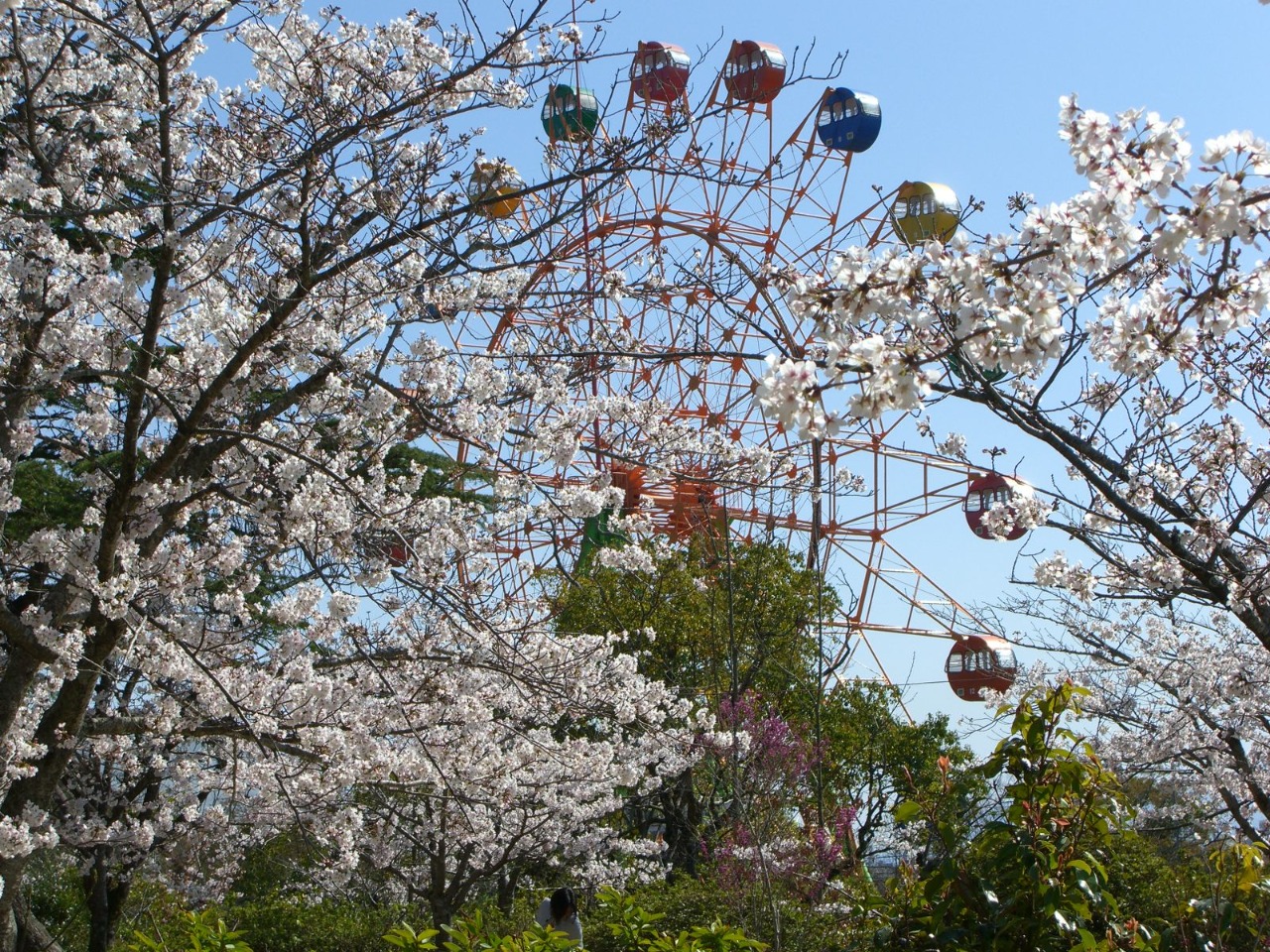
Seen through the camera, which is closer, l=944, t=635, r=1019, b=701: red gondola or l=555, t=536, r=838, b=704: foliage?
l=555, t=536, r=838, b=704: foliage

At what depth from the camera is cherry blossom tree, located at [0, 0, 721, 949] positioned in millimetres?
4758

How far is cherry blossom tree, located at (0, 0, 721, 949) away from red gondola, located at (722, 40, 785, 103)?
10.3 meters

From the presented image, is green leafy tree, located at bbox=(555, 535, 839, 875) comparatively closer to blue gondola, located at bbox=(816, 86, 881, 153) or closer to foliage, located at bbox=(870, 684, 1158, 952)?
blue gondola, located at bbox=(816, 86, 881, 153)

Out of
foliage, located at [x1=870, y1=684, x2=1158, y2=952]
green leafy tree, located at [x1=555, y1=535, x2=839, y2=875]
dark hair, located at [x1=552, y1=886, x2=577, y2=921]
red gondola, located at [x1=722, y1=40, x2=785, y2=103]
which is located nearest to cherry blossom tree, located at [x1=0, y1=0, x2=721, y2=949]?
dark hair, located at [x1=552, y1=886, x2=577, y2=921]

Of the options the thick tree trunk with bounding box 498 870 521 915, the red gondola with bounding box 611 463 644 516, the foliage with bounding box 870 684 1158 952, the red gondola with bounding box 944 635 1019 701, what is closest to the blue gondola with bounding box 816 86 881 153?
the red gondola with bounding box 611 463 644 516

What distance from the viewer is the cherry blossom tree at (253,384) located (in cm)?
476

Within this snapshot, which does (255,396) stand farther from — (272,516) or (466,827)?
(466,827)

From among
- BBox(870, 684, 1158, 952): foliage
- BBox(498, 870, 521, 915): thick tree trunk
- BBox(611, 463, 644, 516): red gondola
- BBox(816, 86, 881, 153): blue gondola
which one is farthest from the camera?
BBox(816, 86, 881, 153): blue gondola

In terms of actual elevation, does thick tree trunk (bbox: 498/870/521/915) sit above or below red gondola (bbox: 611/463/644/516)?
below

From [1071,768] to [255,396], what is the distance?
17.1ft

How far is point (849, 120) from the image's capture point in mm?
17281

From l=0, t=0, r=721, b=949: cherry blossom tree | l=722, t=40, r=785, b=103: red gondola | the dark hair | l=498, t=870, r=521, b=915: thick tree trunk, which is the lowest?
the dark hair

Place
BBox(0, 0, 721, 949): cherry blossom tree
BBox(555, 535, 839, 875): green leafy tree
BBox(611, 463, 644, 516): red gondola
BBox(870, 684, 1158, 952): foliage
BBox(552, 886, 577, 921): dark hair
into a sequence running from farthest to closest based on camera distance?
1. BBox(611, 463, 644, 516): red gondola
2. BBox(555, 535, 839, 875): green leafy tree
3. BBox(552, 886, 577, 921): dark hair
4. BBox(0, 0, 721, 949): cherry blossom tree
5. BBox(870, 684, 1158, 952): foliage

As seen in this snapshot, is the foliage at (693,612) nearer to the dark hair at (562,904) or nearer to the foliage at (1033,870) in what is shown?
the dark hair at (562,904)
